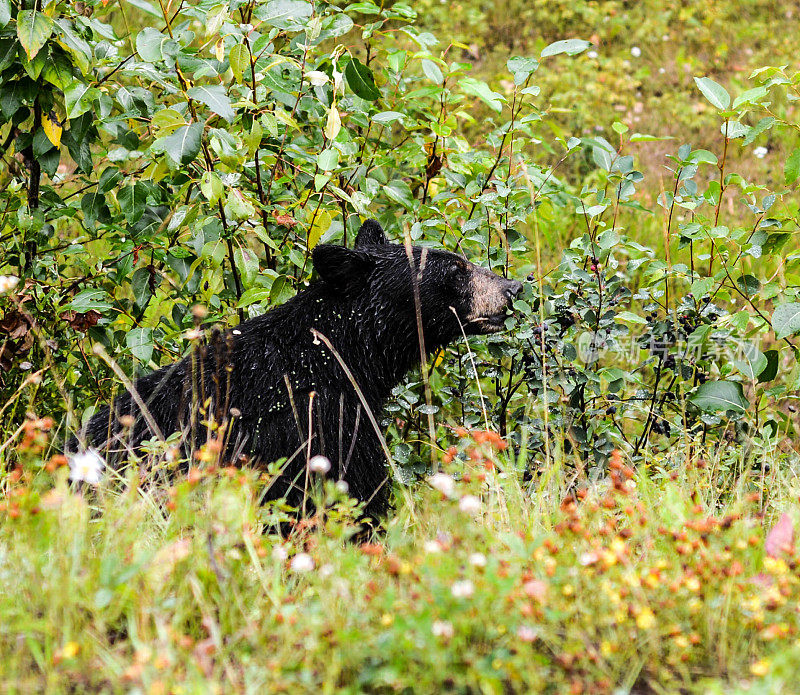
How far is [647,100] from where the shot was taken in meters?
8.83

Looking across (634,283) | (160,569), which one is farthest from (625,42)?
(160,569)

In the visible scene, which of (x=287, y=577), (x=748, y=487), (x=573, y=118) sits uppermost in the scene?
(x=573, y=118)

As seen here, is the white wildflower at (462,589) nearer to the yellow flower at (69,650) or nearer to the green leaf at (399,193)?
the yellow flower at (69,650)

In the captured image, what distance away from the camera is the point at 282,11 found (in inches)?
131

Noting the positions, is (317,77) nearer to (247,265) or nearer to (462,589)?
(247,265)

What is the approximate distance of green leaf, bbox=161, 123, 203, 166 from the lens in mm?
3150

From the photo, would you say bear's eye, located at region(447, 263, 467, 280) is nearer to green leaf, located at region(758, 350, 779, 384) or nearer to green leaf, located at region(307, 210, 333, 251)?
green leaf, located at region(307, 210, 333, 251)

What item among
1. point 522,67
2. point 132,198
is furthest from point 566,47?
point 132,198

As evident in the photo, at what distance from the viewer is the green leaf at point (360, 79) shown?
3527 mm

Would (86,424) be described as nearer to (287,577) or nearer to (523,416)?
(287,577)

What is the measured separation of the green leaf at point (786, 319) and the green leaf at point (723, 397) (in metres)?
0.33

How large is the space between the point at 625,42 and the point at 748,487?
7050mm

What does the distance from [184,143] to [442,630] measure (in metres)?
2.14

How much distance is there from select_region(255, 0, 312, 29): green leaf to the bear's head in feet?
3.07
